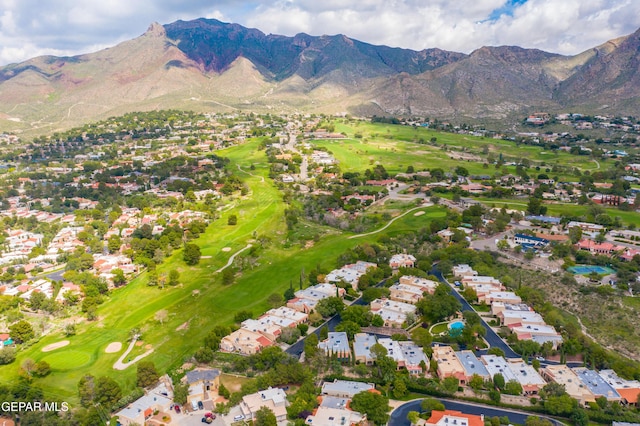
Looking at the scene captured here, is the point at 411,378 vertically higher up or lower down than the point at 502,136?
lower down

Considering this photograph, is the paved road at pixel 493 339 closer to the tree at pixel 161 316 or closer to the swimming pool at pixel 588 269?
the swimming pool at pixel 588 269

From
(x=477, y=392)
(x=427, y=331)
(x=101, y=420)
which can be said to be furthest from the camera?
(x=427, y=331)

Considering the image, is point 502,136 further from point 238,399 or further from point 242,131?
point 238,399

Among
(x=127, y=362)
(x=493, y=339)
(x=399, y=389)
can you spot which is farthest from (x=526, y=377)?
(x=127, y=362)

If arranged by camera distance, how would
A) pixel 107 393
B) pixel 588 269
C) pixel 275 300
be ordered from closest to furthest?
pixel 107 393
pixel 275 300
pixel 588 269

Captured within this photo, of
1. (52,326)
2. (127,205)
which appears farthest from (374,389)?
(127,205)

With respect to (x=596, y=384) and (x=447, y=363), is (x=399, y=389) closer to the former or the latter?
(x=447, y=363)

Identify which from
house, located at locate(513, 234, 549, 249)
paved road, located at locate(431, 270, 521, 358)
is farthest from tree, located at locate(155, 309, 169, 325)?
house, located at locate(513, 234, 549, 249)
